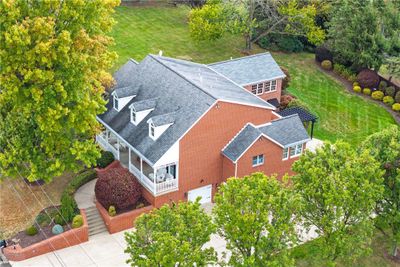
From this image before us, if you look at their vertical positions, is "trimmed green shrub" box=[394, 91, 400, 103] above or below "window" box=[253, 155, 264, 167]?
below

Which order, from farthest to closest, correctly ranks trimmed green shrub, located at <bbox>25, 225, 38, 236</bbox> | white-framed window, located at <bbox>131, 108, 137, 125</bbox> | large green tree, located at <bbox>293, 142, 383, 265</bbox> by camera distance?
white-framed window, located at <bbox>131, 108, 137, 125</bbox> → trimmed green shrub, located at <bbox>25, 225, 38, 236</bbox> → large green tree, located at <bbox>293, 142, 383, 265</bbox>

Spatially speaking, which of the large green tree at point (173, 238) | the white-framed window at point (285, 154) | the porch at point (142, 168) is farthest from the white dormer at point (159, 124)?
the large green tree at point (173, 238)

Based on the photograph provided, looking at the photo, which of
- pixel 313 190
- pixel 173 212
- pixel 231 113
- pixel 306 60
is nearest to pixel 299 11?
pixel 306 60

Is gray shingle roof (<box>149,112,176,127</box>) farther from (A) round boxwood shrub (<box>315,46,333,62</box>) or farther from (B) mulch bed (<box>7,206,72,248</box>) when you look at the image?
(A) round boxwood shrub (<box>315,46,333,62</box>)

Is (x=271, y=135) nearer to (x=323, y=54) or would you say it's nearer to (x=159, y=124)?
(x=159, y=124)

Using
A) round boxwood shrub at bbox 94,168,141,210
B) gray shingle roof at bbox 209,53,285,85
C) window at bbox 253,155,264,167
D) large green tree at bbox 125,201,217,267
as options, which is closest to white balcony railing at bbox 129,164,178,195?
round boxwood shrub at bbox 94,168,141,210

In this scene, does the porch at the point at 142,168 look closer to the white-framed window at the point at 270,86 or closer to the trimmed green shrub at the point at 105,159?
the trimmed green shrub at the point at 105,159

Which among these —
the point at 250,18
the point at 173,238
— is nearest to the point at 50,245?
the point at 173,238
